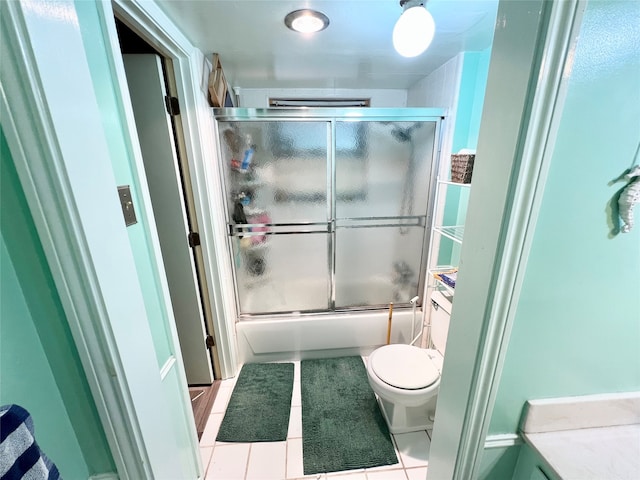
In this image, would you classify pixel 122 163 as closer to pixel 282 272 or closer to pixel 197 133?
pixel 197 133

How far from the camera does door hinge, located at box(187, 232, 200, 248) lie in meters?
1.57

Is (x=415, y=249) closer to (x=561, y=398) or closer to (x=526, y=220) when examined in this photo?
(x=561, y=398)

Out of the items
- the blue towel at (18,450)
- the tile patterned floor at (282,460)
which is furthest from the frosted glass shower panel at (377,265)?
the blue towel at (18,450)

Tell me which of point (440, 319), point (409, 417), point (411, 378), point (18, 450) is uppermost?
point (18, 450)

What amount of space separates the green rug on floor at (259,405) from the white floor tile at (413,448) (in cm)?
67

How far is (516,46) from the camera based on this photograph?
50 centimetres

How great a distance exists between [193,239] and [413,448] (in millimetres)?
1780

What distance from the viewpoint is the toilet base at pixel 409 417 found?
1.50 metres

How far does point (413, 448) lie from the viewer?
1451 mm

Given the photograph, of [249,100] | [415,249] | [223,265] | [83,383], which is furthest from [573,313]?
[249,100]

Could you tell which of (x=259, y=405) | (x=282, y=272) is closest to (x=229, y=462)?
(x=259, y=405)

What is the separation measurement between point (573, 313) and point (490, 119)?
0.54 m

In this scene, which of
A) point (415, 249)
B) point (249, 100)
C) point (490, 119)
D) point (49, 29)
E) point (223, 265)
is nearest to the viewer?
point (49, 29)

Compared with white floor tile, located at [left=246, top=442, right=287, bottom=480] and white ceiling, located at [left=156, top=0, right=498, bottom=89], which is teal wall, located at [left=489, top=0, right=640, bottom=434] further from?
white floor tile, located at [left=246, top=442, right=287, bottom=480]
